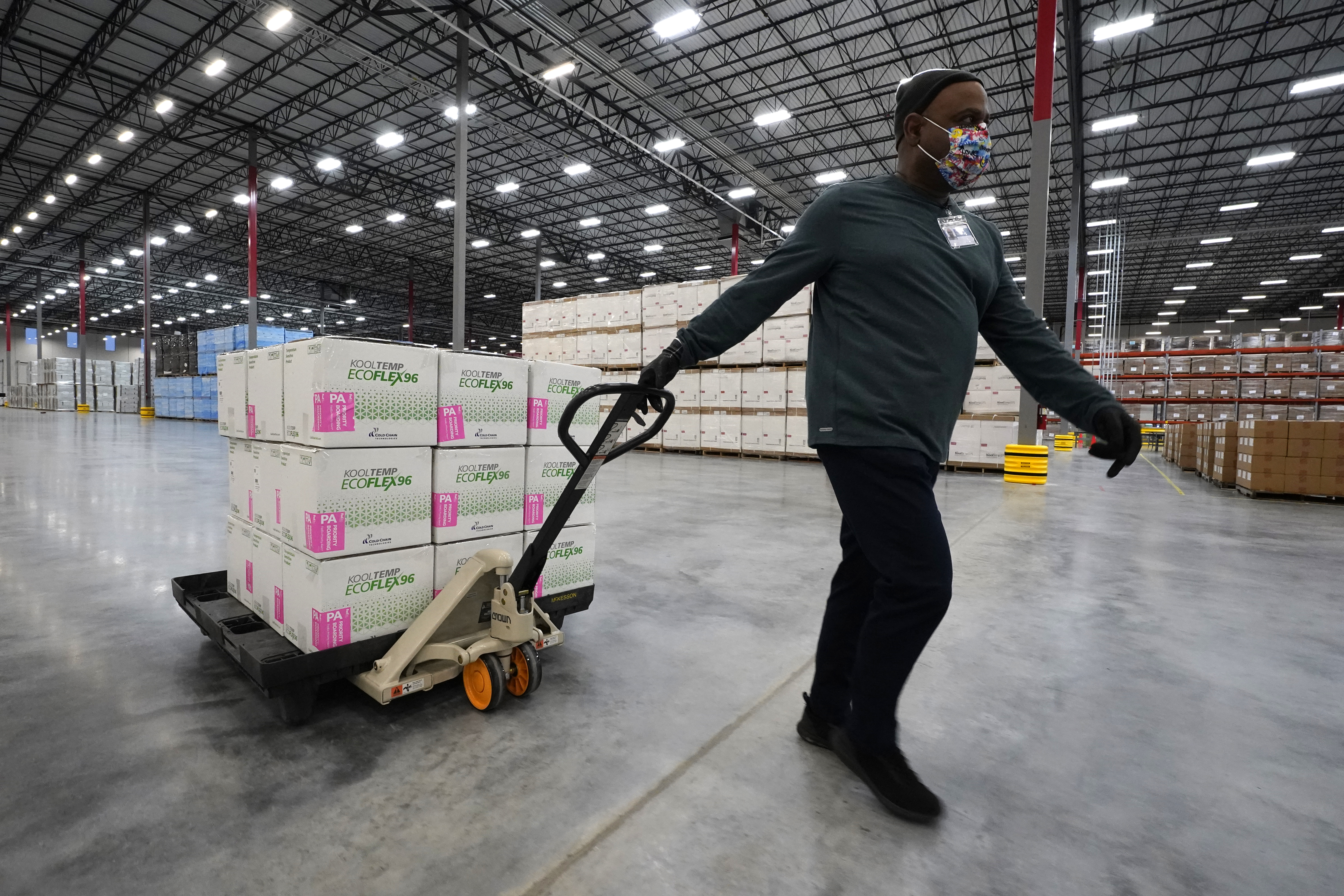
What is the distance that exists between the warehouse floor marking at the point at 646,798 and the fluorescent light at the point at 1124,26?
550 inches

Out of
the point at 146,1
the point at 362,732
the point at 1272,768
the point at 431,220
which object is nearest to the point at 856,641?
the point at 1272,768

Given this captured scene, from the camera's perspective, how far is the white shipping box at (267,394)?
200 cm

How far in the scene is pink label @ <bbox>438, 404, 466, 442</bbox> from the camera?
2.04m

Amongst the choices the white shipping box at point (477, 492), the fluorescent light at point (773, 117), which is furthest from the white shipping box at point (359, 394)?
the fluorescent light at point (773, 117)

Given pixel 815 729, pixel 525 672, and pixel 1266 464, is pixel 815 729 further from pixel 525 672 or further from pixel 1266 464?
pixel 1266 464

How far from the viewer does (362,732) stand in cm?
173

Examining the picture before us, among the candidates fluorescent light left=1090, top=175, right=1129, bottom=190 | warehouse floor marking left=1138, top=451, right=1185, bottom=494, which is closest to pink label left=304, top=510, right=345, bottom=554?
warehouse floor marking left=1138, top=451, right=1185, bottom=494

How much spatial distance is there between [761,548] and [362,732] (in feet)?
8.96

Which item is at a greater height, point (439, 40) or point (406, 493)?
point (439, 40)

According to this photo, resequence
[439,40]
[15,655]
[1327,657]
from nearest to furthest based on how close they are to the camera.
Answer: [15,655] → [1327,657] → [439,40]

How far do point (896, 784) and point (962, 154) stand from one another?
1.47m

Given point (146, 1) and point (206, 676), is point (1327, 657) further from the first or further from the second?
point (146, 1)

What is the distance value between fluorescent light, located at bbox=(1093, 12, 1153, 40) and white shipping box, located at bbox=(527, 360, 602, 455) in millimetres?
13687

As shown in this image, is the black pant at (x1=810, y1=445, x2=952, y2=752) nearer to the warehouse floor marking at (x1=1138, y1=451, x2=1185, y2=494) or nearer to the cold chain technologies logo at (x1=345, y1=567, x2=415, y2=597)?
the cold chain technologies logo at (x1=345, y1=567, x2=415, y2=597)
